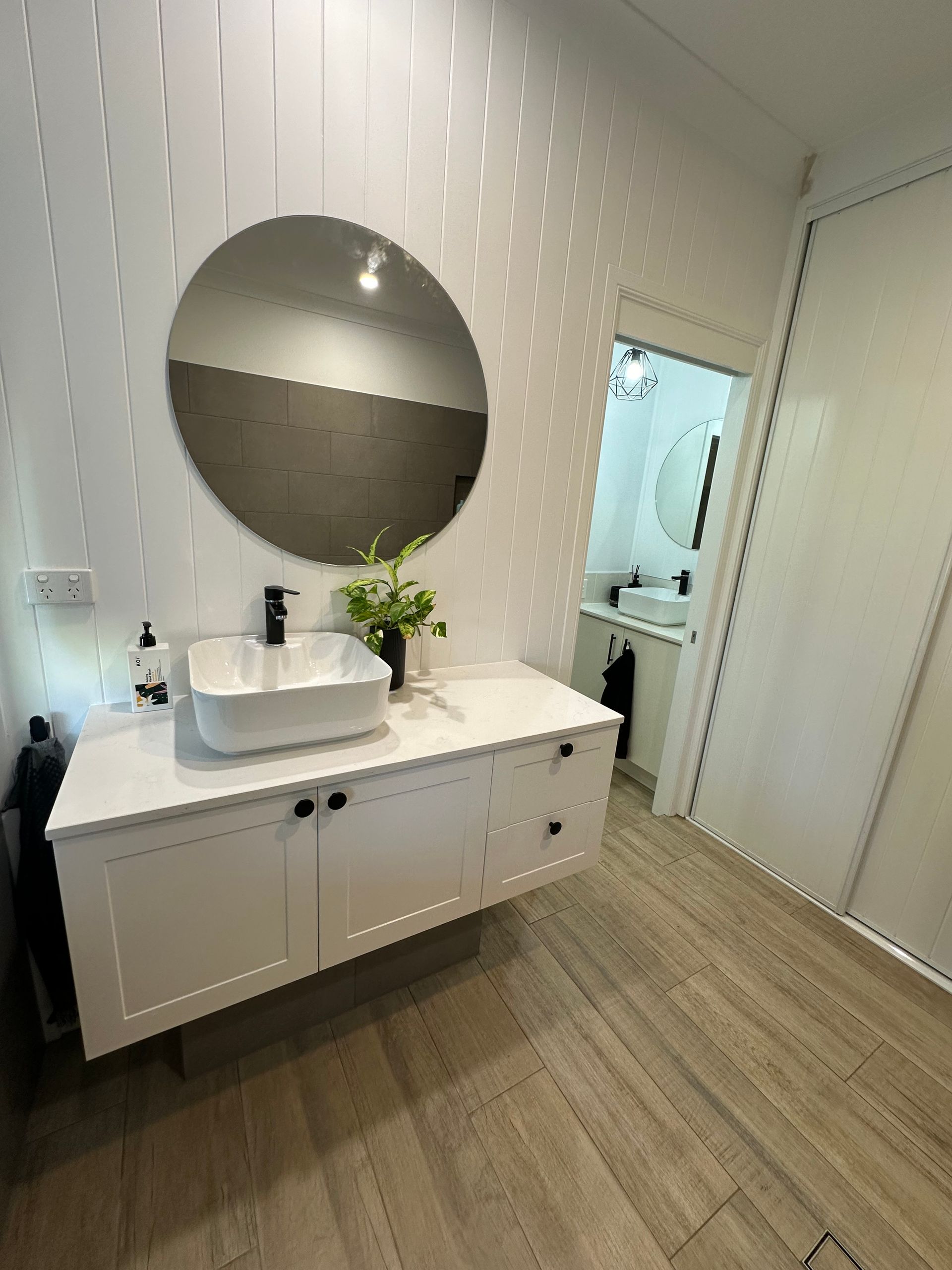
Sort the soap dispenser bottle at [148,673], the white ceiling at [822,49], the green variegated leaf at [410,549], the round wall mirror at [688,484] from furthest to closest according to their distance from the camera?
1. the round wall mirror at [688,484]
2. the green variegated leaf at [410,549]
3. the white ceiling at [822,49]
4. the soap dispenser bottle at [148,673]

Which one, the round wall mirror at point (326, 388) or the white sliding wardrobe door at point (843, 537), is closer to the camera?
the round wall mirror at point (326, 388)

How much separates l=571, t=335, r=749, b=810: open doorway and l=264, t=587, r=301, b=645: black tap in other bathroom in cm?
150

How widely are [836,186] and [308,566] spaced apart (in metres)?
2.31

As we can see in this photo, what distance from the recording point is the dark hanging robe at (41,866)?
1.14m

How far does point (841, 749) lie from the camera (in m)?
1.95

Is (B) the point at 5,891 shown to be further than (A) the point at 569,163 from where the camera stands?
No

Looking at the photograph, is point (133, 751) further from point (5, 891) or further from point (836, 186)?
point (836, 186)

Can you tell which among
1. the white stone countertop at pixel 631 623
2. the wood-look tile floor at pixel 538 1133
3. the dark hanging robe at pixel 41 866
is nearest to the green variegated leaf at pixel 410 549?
the dark hanging robe at pixel 41 866

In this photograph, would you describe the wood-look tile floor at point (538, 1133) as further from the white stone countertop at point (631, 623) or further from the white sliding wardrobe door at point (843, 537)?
the white stone countertop at point (631, 623)

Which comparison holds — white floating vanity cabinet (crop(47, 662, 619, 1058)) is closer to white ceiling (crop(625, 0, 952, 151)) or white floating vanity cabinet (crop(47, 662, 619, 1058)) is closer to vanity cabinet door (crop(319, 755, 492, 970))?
vanity cabinet door (crop(319, 755, 492, 970))

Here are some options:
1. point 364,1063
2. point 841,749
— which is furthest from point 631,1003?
point 841,749

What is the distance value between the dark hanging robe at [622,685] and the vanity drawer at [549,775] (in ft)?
4.28

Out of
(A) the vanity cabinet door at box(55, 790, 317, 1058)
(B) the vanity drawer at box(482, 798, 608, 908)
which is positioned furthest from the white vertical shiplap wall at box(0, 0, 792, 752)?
(B) the vanity drawer at box(482, 798, 608, 908)

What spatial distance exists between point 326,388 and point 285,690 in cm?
84
